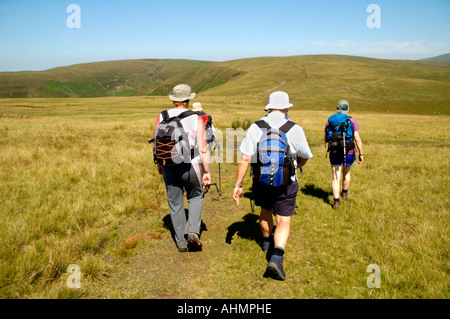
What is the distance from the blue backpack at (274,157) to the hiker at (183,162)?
1.15 metres

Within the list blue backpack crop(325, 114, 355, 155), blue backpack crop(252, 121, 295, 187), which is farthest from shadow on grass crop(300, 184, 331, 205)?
blue backpack crop(252, 121, 295, 187)

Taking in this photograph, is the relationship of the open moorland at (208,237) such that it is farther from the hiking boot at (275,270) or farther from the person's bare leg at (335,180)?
the person's bare leg at (335,180)

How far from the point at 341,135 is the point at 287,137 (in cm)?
297

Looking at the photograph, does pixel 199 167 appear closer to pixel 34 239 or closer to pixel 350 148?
pixel 34 239

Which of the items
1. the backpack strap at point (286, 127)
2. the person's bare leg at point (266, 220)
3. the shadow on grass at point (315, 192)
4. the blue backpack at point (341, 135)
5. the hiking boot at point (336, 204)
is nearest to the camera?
the backpack strap at point (286, 127)

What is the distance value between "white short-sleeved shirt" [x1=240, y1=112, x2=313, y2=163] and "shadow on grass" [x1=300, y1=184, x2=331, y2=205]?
3612 millimetres

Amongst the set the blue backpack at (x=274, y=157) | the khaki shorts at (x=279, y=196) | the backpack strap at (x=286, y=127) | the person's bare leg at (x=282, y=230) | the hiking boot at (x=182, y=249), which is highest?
the backpack strap at (x=286, y=127)

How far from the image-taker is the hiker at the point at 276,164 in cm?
354

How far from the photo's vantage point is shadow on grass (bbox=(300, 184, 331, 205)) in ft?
23.1

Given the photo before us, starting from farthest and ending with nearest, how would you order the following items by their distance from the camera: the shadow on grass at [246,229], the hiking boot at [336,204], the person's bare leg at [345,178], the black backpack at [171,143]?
the person's bare leg at [345,178] < the hiking boot at [336,204] < the shadow on grass at [246,229] < the black backpack at [171,143]

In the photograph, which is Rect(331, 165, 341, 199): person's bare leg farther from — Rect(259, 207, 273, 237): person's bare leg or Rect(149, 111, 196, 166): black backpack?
Rect(149, 111, 196, 166): black backpack

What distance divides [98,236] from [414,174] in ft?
33.1

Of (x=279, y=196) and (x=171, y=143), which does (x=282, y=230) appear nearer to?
(x=279, y=196)

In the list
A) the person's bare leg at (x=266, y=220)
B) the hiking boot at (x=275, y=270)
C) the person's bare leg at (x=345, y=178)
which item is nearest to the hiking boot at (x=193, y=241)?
the person's bare leg at (x=266, y=220)
